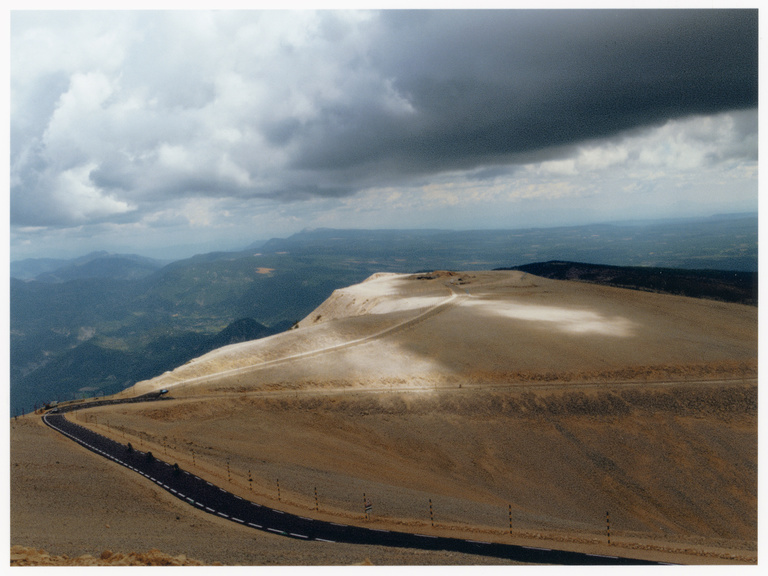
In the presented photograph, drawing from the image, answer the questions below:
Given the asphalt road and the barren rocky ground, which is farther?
the barren rocky ground

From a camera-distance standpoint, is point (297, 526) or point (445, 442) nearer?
point (297, 526)

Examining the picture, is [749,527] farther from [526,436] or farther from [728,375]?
[728,375]

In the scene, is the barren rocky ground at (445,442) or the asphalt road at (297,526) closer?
the asphalt road at (297,526)

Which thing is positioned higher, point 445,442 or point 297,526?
Result: point 297,526

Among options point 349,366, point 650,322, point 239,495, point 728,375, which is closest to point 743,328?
point 650,322
